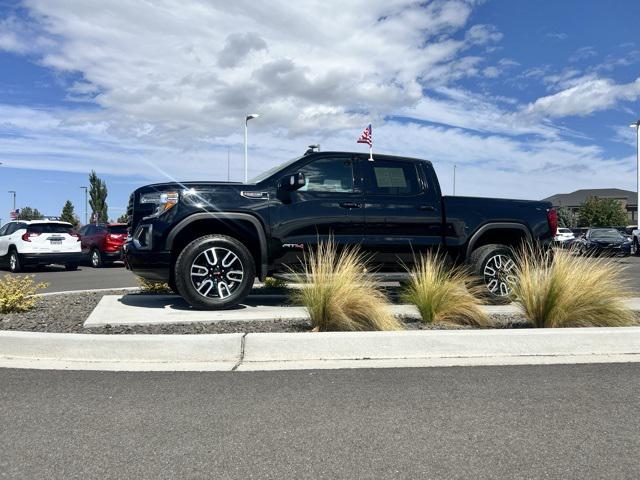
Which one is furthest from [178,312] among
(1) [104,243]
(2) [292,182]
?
(1) [104,243]

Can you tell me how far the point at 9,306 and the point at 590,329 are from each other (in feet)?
20.2

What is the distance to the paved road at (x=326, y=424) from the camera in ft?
9.53

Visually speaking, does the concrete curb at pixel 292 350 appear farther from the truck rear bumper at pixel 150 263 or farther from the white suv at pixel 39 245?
the white suv at pixel 39 245

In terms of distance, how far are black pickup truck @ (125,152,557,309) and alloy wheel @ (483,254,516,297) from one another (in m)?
0.02

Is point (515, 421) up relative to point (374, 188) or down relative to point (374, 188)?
down

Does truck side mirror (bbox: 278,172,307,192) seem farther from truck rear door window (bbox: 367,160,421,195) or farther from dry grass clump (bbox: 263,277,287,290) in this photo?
dry grass clump (bbox: 263,277,287,290)

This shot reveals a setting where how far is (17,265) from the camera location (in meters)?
17.4

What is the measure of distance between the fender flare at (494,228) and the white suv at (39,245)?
13902 millimetres

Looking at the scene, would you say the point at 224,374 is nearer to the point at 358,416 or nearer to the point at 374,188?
the point at 358,416

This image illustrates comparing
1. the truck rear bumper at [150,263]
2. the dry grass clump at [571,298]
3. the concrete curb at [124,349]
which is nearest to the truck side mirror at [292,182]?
the truck rear bumper at [150,263]

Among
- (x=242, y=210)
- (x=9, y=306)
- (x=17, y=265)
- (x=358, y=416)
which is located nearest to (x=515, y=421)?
(x=358, y=416)

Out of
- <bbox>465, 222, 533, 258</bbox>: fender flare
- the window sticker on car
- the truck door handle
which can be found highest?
the window sticker on car

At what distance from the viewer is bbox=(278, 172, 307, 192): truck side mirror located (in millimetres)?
6730

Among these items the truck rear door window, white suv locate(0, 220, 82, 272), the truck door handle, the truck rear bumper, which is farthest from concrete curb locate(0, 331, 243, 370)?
white suv locate(0, 220, 82, 272)
